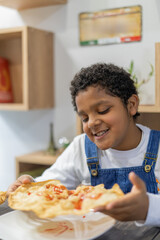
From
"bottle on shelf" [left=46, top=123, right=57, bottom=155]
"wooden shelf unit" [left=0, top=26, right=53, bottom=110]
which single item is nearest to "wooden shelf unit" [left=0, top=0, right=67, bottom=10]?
"wooden shelf unit" [left=0, top=26, right=53, bottom=110]

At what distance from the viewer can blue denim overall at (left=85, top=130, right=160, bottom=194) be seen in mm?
1154

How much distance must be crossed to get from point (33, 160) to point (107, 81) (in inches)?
39.8

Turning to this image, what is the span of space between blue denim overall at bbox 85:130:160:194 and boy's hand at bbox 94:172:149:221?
344 millimetres

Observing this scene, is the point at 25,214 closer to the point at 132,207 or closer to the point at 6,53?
the point at 132,207

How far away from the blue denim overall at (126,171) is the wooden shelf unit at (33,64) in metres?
0.84

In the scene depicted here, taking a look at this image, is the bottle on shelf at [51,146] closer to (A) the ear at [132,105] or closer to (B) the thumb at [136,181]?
(A) the ear at [132,105]

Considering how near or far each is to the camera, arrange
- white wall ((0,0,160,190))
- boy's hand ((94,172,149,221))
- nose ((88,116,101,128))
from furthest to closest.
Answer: white wall ((0,0,160,190)) → nose ((88,116,101,128)) → boy's hand ((94,172,149,221))

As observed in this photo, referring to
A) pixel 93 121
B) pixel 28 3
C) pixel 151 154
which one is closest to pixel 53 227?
pixel 93 121

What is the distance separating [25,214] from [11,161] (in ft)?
4.96

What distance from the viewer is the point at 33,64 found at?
1.98m

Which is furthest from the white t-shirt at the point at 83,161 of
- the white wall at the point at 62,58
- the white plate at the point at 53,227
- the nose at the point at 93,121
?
the white wall at the point at 62,58

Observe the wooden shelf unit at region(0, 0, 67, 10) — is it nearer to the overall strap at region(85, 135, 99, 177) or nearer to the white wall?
the white wall

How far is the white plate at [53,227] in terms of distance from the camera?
783mm

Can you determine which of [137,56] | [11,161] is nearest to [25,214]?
[137,56]
